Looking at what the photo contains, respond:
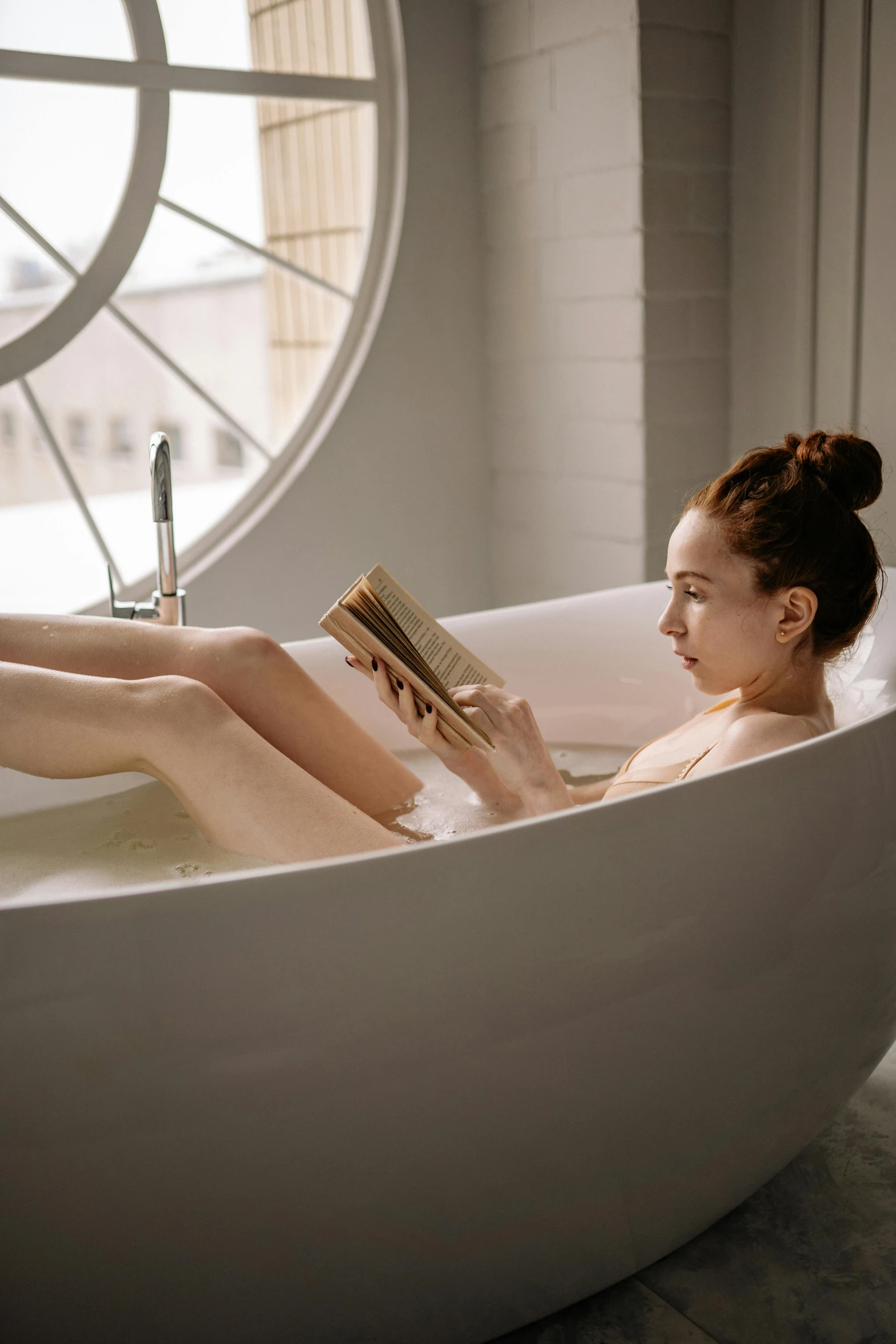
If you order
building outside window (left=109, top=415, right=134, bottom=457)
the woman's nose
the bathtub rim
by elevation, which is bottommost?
the bathtub rim

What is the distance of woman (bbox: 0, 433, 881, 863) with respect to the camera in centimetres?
140

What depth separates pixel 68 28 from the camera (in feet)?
8.29

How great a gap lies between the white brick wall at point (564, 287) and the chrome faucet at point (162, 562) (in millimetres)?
1360

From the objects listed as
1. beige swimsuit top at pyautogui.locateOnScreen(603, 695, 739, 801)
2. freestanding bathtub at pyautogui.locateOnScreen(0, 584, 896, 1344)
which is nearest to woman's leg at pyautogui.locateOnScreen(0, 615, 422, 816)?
beige swimsuit top at pyautogui.locateOnScreen(603, 695, 739, 801)

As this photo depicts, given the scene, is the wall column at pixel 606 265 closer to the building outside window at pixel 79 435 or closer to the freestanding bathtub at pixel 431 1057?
the building outside window at pixel 79 435

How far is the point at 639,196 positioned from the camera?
2742 millimetres

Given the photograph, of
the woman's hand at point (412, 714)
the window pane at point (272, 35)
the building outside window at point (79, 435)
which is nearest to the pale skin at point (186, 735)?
the woman's hand at point (412, 714)

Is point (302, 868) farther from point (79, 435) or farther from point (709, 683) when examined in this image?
point (79, 435)

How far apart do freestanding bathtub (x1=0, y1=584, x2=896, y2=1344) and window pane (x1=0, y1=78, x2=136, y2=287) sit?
212 cm

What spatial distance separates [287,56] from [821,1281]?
8.98 ft

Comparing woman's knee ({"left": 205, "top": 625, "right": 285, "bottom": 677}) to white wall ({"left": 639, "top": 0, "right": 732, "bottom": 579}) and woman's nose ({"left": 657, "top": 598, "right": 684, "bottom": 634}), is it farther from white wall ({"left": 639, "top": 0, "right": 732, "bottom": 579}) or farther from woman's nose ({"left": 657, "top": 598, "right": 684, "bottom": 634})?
white wall ({"left": 639, "top": 0, "right": 732, "bottom": 579})

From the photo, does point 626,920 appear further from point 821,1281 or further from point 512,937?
point 821,1281

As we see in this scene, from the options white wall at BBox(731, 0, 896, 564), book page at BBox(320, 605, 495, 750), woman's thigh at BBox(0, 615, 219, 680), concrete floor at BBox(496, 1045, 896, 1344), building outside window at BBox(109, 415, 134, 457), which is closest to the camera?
concrete floor at BBox(496, 1045, 896, 1344)

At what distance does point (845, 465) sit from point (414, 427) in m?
1.84
